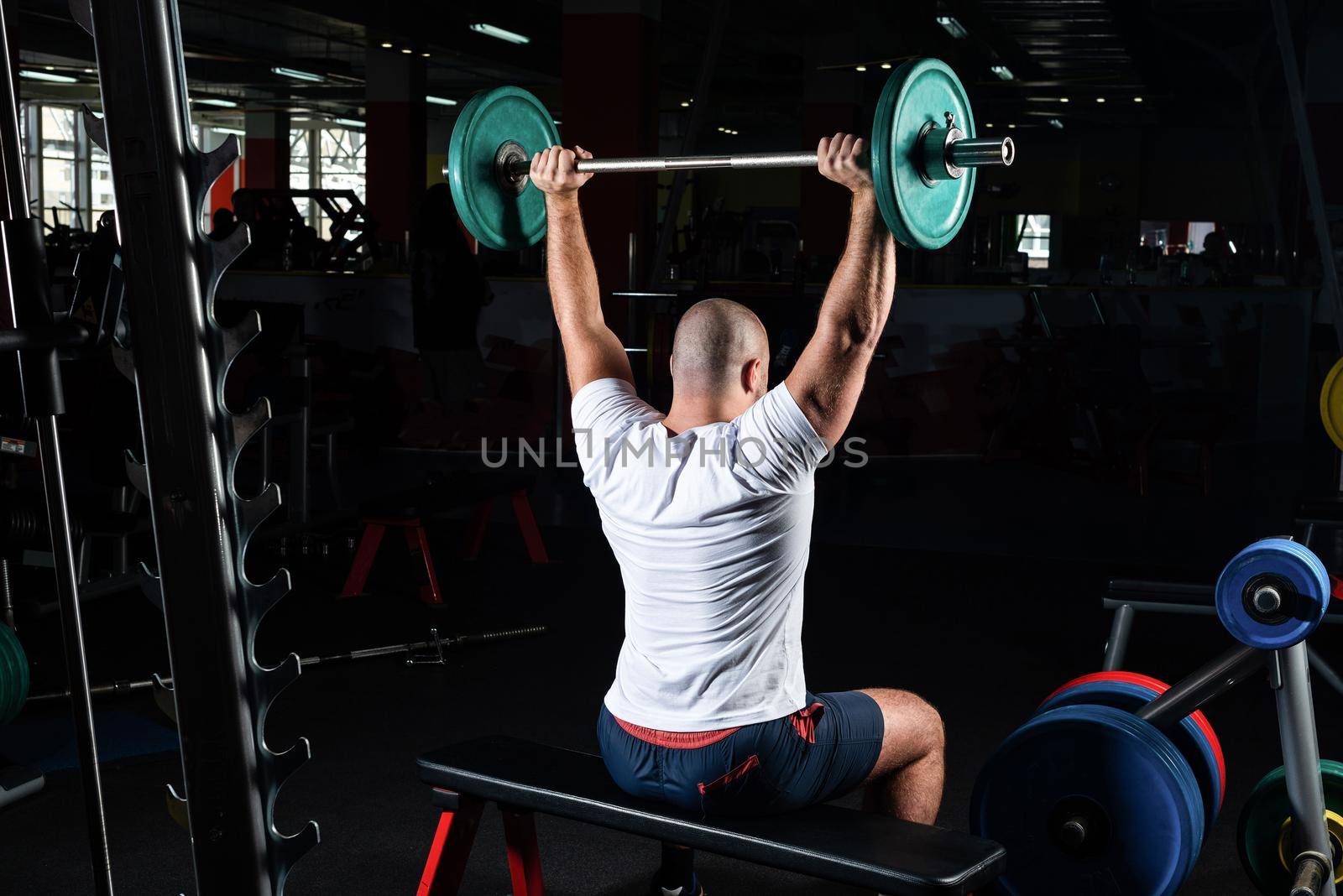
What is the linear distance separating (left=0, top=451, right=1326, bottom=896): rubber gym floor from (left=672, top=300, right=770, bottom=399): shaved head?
862 mm

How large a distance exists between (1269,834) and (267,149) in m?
15.5

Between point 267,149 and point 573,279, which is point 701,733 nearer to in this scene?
point 573,279

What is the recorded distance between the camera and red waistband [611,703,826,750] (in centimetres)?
146

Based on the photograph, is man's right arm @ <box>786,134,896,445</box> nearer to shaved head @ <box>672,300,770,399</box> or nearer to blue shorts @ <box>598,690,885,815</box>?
shaved head @ <box>672,300,770,399</box>

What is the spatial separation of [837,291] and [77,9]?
2.85ft

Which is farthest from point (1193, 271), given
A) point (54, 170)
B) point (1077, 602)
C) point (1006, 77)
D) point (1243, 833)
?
point (54, 170)

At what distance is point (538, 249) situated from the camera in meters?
8.27

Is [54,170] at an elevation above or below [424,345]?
above

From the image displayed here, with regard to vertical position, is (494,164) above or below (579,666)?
above

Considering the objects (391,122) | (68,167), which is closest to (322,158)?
(68,167)

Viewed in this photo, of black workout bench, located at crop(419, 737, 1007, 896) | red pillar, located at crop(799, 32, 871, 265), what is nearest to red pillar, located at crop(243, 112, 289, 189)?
red pillar, located at crop(799, 32, 871, 265)

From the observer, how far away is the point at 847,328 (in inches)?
53.1

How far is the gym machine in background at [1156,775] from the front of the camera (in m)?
1.55

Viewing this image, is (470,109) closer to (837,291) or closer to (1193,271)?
(837,291)
